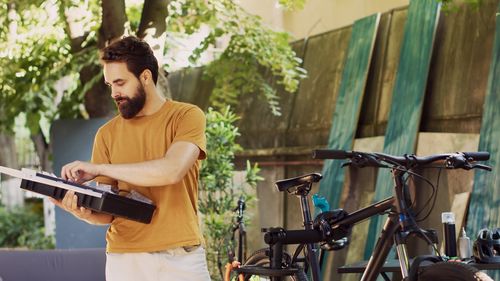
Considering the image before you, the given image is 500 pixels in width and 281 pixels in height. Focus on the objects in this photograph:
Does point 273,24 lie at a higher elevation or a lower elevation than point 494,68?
higher

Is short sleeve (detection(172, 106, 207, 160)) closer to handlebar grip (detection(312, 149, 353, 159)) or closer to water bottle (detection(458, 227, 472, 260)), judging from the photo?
handlebar grip (detection(312, 149, 353, 159))

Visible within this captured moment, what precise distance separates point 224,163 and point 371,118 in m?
1.41

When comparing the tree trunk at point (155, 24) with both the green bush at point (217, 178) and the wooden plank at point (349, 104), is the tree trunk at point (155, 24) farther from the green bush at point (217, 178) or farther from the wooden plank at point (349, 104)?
the wooden plank at point (349, 104)

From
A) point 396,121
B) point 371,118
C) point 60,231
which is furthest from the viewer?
point 60,231

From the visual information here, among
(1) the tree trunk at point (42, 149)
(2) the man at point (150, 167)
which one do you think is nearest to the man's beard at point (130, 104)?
(2) the man at point (150, 167)

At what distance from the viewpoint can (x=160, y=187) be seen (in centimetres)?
387

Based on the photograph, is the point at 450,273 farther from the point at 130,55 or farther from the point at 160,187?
the point at 130,55

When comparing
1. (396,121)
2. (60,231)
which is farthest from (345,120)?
(60,231)

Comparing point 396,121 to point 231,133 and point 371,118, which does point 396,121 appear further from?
point 231,133

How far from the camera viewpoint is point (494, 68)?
7227 mm

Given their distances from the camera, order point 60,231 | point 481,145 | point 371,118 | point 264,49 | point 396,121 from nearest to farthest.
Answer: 1. point 481,145
2. point 396,121
3. point 371,118
4. point 264,49
5. point 60,231

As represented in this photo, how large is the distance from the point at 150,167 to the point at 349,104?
5.42 meters

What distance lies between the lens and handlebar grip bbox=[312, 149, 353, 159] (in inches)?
168

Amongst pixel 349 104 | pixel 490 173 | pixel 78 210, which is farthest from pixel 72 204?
pixel 349 104
